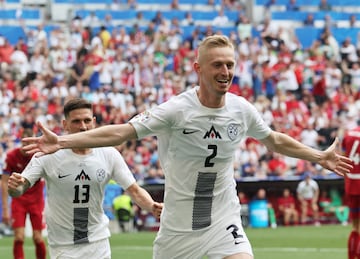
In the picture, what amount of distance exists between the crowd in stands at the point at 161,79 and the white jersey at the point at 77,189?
677 inches

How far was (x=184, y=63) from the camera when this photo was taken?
34125 mm

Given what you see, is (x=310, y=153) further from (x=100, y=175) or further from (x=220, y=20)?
(x=220, y=20)

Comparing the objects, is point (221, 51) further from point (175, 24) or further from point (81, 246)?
point (175, 24)

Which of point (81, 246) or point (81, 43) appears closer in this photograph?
point (81, 246)

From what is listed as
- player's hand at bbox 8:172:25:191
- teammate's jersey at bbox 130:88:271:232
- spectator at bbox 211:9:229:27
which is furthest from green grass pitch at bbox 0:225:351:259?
spectator at bbox 211:9:229:27

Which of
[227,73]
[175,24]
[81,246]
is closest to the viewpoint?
[227,73]

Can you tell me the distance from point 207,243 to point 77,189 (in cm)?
213

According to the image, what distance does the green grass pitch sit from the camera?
19469 millimetres

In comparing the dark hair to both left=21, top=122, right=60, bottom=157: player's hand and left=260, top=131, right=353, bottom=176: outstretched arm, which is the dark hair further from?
left=21, top=122, right=60, bottom=157: player's hand

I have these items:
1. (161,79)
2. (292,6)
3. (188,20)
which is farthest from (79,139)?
(292,6)

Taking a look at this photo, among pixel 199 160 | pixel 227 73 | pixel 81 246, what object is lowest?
pixel 81 246

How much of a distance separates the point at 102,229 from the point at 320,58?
26.3 meters

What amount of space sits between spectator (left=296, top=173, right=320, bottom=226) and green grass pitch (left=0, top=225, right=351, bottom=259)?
1015mm

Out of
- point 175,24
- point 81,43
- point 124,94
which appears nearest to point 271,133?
point 124,94
